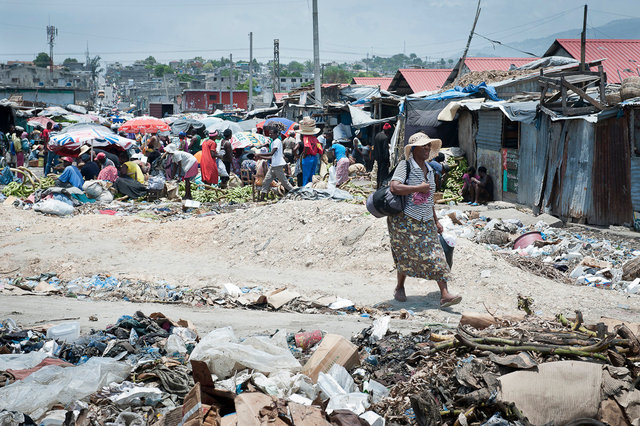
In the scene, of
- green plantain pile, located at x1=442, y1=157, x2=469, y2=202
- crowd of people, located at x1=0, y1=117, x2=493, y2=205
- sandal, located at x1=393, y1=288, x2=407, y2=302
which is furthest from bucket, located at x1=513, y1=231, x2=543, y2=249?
green plantain pile, located at x1=442, y1=157, x2=469, y2=202

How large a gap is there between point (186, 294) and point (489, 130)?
9904 millimetres

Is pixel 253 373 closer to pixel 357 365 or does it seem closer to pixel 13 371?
pixel 357 365

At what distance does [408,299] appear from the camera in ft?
22.5

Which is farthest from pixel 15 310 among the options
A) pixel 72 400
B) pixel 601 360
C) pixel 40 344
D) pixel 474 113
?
pixel 474 113

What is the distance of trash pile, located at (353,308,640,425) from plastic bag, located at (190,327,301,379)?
1.88ft

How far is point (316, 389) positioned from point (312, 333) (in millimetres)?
1097

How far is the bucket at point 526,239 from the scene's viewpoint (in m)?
9.39

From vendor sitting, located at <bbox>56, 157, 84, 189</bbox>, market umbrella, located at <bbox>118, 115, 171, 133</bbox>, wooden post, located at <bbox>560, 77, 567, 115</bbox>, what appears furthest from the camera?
market umbrella, located at <bbox>118, 115, 171, 133</bbox>

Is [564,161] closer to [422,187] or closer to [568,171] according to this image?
[568,171]

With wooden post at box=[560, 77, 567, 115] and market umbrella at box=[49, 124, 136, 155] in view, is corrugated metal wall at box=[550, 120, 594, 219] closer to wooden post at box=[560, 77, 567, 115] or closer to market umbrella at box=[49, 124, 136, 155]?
wooden post at box=[560, 77, 567, 115]

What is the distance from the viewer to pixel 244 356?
426 cm

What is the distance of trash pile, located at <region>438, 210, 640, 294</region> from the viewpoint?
25.6ft

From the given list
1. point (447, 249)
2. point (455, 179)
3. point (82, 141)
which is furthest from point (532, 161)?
point (82, 141)

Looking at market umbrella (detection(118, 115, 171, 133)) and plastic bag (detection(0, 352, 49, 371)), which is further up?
market umbrella (detection(118, 115, 171, 133))
